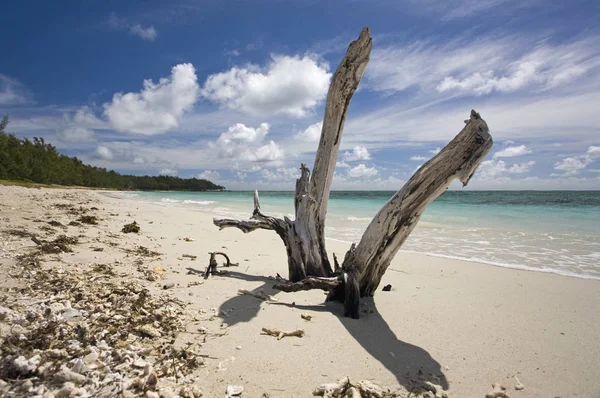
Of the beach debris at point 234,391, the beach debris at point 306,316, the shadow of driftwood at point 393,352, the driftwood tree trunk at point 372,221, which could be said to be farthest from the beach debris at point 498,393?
the beach debris at point 234,391

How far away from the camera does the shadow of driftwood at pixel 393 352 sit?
2385 millimetres

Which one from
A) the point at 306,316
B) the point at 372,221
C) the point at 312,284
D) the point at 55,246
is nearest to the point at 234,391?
the point at 306,316

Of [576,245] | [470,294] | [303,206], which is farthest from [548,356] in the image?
[576,245]

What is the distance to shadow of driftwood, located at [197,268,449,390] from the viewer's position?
2.42 metres

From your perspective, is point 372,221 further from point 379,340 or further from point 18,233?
point 18,233

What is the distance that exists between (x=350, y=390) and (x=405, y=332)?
4.32ft

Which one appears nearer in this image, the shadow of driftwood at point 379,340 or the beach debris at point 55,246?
the shadow of driftwood at point 379,340

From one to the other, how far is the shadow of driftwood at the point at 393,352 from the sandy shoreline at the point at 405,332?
0.03ft

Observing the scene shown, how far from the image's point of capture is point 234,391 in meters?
2.03

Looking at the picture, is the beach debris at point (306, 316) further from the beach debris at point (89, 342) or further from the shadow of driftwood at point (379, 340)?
the beach debris at point (89, 342)

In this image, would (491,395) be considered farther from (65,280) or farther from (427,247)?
(427,247)

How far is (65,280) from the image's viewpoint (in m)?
3.28

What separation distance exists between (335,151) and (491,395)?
2.98m

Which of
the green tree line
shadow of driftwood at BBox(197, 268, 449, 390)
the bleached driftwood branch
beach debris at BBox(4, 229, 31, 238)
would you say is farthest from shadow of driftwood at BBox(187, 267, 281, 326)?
the green tree line
